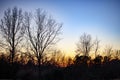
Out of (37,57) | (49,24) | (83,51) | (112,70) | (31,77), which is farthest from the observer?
(83,51)

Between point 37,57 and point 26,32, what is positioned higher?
point 26,32

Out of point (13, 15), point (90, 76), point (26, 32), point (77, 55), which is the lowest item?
point (90, 76)

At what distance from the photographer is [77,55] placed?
165 ft

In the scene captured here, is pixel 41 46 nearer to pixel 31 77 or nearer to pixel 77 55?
pixel 31 77

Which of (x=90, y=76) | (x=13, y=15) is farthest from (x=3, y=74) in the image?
(x=90, y=76)

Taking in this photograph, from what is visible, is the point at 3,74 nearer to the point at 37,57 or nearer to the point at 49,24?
the point at 37,57

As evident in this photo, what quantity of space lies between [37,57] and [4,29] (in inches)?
228

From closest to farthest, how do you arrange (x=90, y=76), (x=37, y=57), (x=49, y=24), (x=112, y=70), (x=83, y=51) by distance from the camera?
(x=37, y=57) < (x=49, y=24) < (x=90, y=76) < (x=112, y=70) < (x=83, y=51)

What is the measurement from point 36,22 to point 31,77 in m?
8.80

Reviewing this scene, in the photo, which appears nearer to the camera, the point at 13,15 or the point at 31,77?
the point at 13,15

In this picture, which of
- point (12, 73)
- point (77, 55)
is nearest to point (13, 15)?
point (12, 73)

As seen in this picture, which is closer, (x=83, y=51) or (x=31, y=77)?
(x=31, y=77)

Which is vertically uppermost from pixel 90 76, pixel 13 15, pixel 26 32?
pixel 13 15

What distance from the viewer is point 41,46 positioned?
93.6 feet
